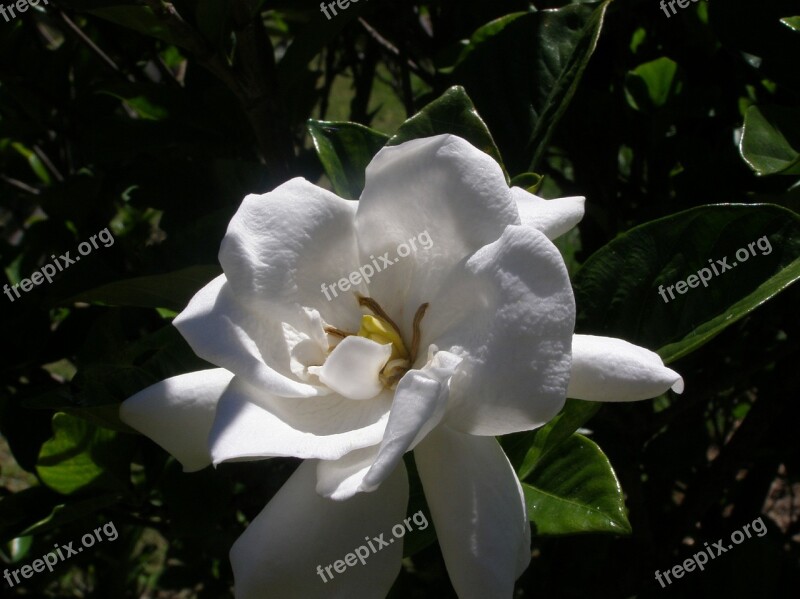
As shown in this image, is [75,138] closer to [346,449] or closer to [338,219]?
[338,219]

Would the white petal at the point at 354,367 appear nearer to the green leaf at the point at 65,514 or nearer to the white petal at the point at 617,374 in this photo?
the white petal at the point at 617,374

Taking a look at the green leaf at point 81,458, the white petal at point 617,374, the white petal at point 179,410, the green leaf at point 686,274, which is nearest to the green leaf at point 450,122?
the green leaf at point 686,274

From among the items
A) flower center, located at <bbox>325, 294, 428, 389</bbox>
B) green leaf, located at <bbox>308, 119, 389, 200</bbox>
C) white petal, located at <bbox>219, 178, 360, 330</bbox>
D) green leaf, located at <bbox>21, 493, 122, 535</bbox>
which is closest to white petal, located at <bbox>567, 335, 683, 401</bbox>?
flower center, located at <bbox>325, 294, 428, 389</bbox>

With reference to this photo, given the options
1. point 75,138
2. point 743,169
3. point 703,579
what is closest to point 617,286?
point 743,169

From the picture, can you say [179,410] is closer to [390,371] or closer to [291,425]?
[291,425]

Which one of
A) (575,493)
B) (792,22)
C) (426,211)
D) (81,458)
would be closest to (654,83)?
(792,22)

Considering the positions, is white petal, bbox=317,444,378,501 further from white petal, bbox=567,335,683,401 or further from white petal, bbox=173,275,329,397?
white petal, bbox=567,335,683,401
